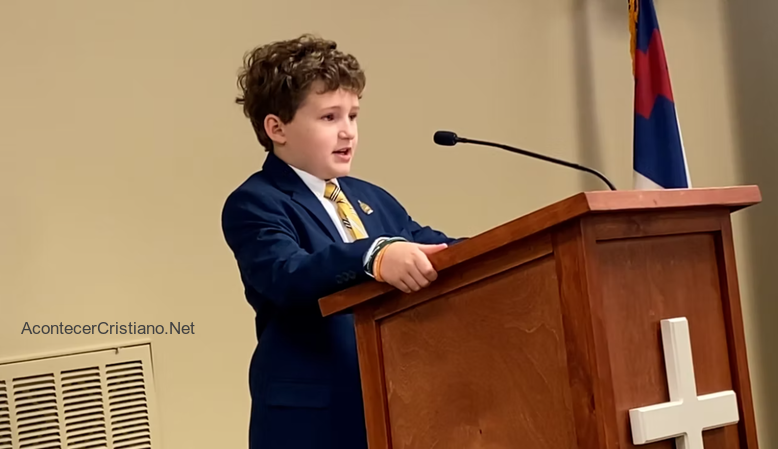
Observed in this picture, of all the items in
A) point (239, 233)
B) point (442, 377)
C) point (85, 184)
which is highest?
point (85, 184)

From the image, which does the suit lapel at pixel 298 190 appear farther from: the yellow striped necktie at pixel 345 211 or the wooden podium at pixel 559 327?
the wooden podium at pixel 559 327

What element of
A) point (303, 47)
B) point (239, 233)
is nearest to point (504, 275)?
point (239, 233)

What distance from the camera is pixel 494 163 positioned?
3.22m

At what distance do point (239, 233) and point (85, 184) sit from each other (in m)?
1.20

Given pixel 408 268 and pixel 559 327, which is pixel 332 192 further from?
pixel 559 327

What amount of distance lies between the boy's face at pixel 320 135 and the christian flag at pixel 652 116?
6.41 feet

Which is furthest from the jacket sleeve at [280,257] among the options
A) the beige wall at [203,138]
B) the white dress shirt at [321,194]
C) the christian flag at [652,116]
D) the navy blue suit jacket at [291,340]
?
the christian flag at [652,116]

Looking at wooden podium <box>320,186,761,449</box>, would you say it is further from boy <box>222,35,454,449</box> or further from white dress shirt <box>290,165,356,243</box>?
white dress shirt <box>290,165,356,243</box>

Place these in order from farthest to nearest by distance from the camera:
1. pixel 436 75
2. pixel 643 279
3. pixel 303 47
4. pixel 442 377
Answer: pixel 436 75 < pixel 303 47 < pixel 442 377 < pixel 643 279

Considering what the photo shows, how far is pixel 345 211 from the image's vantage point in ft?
5.08

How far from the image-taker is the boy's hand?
112 cm

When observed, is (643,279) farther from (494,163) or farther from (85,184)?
(494,163)

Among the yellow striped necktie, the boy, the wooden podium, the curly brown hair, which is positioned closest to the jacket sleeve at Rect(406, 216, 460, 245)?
the boy

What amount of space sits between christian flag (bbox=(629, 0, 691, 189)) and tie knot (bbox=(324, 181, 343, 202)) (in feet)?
6.37
